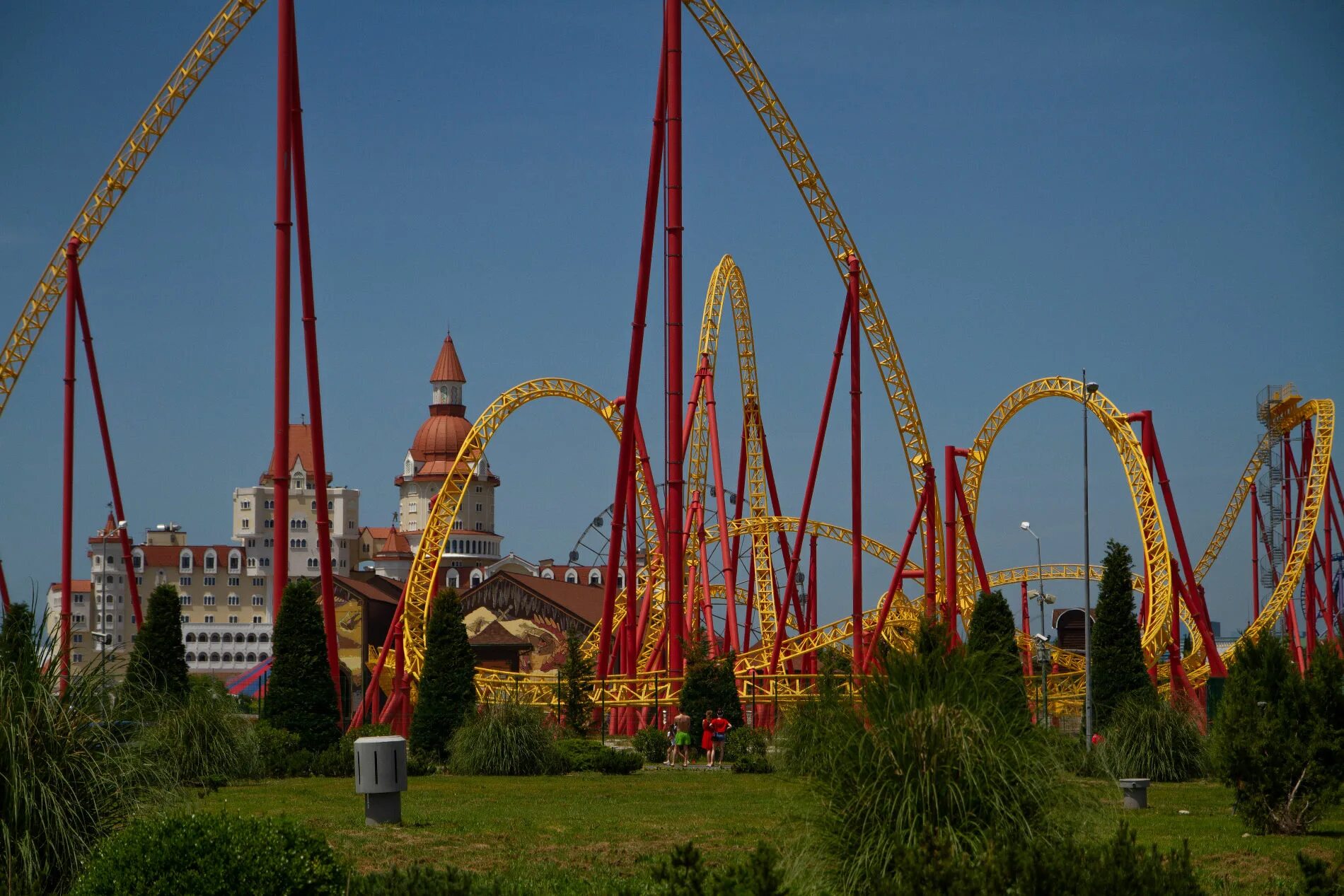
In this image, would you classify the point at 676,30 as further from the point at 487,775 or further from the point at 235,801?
the point at 235,801

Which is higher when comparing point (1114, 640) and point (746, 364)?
point (746, 364)

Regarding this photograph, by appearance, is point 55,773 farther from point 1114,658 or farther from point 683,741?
point 1114,658

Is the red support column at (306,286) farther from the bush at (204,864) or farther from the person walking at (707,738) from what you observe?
the bush at (204,864)

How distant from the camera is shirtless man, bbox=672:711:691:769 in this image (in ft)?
91.7

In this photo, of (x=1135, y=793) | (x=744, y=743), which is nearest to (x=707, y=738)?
(x=744, y=743)

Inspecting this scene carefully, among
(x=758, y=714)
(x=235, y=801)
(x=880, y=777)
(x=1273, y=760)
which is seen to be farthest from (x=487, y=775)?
(x=758, y=714)

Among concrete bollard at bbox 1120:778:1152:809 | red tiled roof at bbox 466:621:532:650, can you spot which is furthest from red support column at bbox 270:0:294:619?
red tiled roof at bbox 466:621:532:650

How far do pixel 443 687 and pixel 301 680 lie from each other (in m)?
3.49

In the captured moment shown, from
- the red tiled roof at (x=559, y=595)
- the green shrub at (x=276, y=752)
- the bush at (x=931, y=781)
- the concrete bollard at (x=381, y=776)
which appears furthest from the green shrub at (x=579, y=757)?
the red tiled roof at (x=559, y=595)

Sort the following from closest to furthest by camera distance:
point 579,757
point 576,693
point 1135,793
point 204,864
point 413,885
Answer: point 413,885, point 204,864, point 1135,793, point 579,757, point 576,693

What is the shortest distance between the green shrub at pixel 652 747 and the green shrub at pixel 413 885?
17.7 m

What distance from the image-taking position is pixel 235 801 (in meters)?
18.9

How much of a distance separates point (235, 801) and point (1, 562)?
1910 centimetres

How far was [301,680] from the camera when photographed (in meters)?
Answer: 26.2
